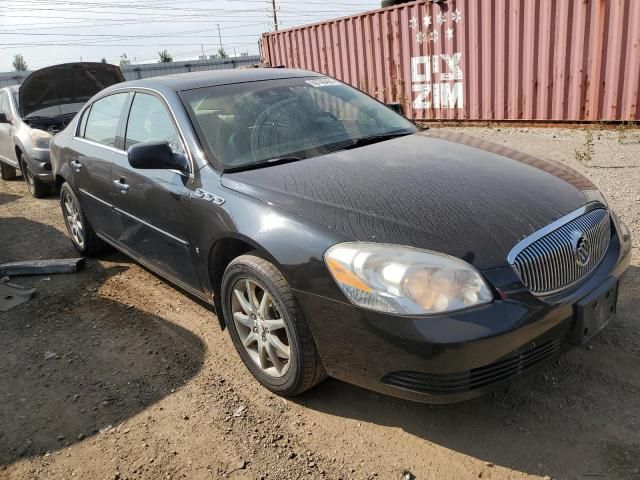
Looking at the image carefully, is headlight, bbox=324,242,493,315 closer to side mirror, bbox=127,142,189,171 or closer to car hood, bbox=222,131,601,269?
car hood, bbox=222,131,601,269

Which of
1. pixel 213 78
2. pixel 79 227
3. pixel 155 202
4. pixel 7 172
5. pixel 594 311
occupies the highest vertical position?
pixel 213 78

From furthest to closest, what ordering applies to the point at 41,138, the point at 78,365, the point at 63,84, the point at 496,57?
1. the point at 496,57
2. the point at 63,84
3. the point at 41,138
4. the point at 78,365

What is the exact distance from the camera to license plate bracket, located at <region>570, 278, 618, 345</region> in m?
2.17

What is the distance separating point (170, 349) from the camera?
3.21 m

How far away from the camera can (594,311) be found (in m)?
2.24

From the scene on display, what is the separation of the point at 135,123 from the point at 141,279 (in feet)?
4.44

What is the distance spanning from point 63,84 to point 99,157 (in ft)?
15.8

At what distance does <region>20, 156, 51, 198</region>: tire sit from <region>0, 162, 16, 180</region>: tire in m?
1.75

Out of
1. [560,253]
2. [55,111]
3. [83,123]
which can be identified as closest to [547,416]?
[560,253]

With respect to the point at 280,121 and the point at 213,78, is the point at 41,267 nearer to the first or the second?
the point at 213,78

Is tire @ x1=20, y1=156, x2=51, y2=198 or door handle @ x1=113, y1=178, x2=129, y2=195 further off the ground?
door handle @ x1=113, y1=178, x2=129, y2=195

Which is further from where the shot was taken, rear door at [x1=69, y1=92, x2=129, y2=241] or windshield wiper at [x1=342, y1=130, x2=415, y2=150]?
rear door at [x1=69, y1=92, x2=129, y2=241]

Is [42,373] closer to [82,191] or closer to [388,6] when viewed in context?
[82,191]

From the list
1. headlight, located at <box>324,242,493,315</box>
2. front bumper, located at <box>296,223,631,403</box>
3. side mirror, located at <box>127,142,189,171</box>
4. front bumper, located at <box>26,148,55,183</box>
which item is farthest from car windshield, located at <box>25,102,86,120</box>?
headlight, located at <box>324,242,493,315</box>
